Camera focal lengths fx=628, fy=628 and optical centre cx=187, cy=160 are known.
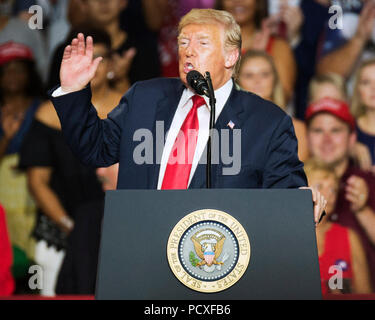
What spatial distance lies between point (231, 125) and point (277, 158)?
0.17 m

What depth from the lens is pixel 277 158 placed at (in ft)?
6.10

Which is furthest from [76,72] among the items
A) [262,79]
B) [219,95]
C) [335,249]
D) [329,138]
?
[329,138]

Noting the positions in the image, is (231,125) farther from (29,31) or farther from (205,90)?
(29,31)

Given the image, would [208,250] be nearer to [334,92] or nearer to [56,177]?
[56,177]

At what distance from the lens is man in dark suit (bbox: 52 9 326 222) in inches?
70.2

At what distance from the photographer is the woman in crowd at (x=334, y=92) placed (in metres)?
4.04

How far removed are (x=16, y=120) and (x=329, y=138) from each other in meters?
2.09

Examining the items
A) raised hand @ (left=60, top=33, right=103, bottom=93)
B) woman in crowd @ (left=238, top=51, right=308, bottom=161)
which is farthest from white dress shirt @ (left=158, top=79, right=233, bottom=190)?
woman in crowd @ (left=238, top=51, right=308, bottom=161)

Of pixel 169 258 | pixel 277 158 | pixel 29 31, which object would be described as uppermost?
pixel 29 31

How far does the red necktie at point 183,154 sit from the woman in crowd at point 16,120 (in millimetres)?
2394

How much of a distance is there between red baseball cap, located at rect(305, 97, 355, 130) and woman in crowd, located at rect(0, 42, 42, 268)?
6.00 ft

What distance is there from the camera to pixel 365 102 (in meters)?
4.12
